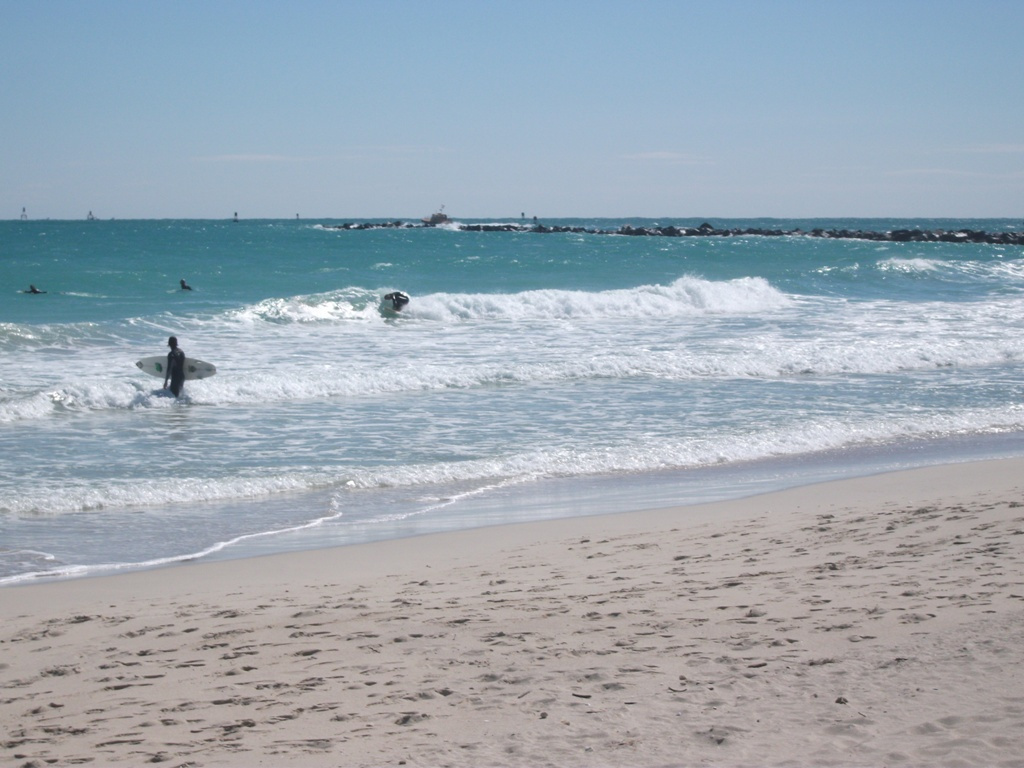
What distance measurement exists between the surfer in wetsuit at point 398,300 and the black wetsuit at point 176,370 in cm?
1298

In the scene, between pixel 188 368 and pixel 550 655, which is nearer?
pixel 550 655

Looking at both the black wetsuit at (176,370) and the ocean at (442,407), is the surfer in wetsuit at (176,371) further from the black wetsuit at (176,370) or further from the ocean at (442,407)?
the ocean at (442,407)

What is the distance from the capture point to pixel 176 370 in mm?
15617

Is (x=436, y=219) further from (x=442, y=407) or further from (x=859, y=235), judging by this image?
(x=442, y=407)

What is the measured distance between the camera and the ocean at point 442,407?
374 inches

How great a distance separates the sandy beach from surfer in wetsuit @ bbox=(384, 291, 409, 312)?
21.1 metres

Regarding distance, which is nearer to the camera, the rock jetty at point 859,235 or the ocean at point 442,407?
the ocean at point 442,407

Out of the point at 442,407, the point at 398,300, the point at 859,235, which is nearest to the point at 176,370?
the point at 442,407

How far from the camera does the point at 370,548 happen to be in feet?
26.4

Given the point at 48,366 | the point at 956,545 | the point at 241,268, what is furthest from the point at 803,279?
the point at 956,545

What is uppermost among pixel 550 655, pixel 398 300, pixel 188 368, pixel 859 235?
pixel 859 235

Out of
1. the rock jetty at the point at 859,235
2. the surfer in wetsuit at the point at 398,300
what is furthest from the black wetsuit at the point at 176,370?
the rock jetty at the point at 859,235

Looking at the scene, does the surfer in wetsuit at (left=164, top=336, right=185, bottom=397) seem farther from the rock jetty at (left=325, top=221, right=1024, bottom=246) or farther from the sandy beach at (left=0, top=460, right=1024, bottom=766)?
the rock jetty at (left=325, top=221, right=1024, bottom=246)

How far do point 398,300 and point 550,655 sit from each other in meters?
24.2
